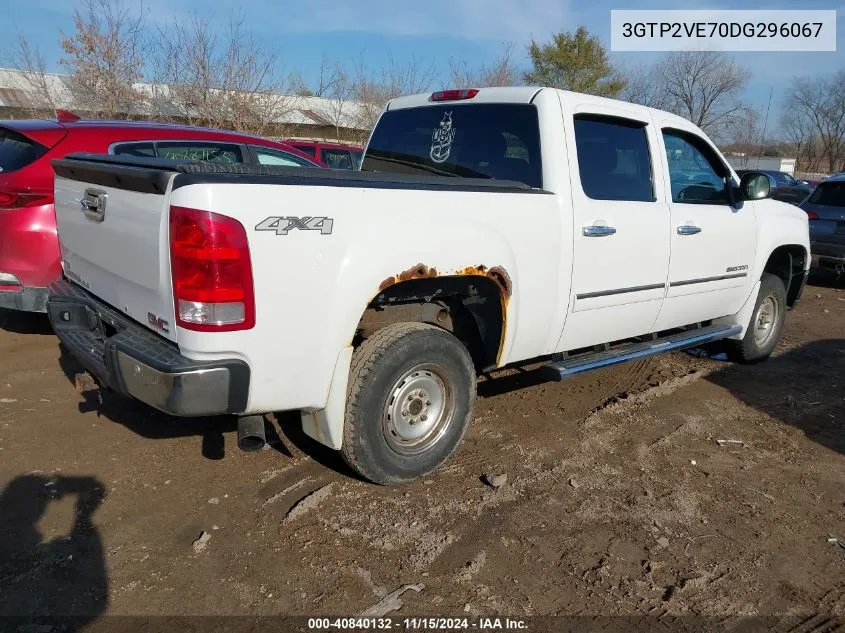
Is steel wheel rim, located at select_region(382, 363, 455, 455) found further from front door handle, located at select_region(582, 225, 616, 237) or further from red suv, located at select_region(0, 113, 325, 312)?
red suv, located at select_region(0, 113, 325, 312)

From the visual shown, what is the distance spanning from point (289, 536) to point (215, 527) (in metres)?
0.37

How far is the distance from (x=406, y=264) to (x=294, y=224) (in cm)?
60

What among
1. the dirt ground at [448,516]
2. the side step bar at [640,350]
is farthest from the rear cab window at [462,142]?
the dirt ground at [448,516]

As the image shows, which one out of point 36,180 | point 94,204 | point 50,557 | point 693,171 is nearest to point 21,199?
point 36,180

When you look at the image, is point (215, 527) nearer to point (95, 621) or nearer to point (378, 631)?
point (95, 621)

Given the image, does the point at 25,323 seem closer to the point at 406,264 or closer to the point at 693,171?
the point at 406,264

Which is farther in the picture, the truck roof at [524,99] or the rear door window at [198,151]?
the rear door window at [198,151]

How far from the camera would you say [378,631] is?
8.28 ft

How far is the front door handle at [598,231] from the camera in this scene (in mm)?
3895

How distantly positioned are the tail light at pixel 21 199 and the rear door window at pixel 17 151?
0.26 m

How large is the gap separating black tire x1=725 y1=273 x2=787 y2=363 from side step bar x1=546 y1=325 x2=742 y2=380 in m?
0.32

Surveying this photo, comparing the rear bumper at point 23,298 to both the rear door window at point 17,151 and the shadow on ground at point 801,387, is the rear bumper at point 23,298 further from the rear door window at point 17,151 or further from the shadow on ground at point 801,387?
the shadow on ground at point 801,387

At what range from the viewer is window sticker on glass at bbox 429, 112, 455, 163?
4.39m

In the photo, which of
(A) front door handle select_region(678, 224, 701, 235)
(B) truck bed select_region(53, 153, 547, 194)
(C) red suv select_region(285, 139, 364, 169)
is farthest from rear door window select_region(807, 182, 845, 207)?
(B) truck bed select_region(53, 153, 547, 194)
